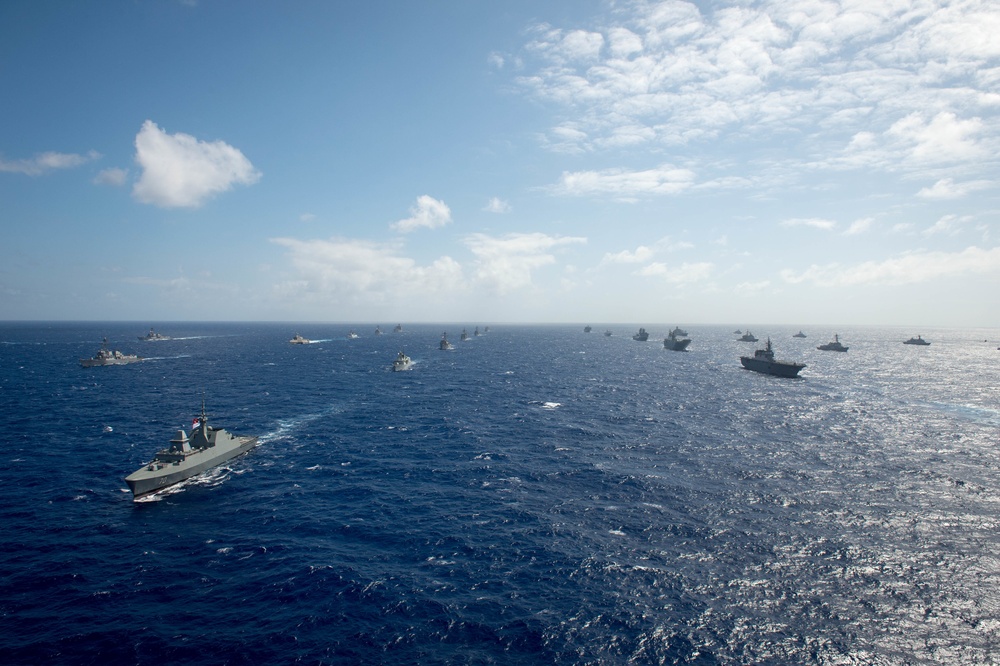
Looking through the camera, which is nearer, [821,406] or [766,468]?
[766,468]

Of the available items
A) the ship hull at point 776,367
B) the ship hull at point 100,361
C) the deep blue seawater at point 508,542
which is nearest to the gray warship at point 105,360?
the ship hull at point 100,361

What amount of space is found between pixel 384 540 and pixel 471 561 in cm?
902

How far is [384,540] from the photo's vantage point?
42656mm

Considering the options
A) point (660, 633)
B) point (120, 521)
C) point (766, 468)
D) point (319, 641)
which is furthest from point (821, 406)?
point (120, 521)

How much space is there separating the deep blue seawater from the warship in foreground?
59077 mm

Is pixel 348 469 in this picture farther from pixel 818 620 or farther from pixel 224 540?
pixel 818 620

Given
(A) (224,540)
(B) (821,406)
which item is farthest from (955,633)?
(B) (821,406)

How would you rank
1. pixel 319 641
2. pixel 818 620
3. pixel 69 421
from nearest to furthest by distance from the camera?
1. pixel 319 641
2. pixel 818 620
3. pixel 69 421

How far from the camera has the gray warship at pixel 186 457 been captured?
52.3 metres

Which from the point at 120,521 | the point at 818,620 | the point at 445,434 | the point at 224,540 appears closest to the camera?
the point at 818,620

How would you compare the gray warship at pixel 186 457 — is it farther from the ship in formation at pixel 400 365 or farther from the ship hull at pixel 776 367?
the ship hull at pixel 776 367

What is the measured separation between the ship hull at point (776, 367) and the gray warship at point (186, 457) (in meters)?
153

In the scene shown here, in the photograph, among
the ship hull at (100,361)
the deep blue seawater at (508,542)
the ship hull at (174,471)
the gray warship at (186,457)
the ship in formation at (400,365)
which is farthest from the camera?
the ship hull at (100,361)

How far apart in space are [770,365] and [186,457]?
16194 centimetres
